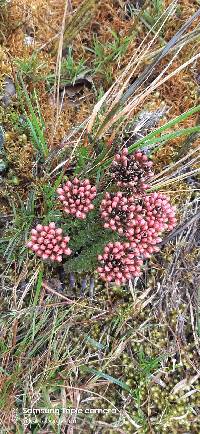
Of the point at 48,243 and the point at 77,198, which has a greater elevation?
the point at 77,198

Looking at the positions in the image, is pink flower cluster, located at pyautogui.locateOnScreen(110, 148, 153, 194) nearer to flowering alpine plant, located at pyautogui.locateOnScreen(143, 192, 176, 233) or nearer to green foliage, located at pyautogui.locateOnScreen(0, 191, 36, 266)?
flowering alpine plant, located at pyautogui.locateOnScreen(143, 192, 176, 233)

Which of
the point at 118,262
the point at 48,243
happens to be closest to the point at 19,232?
the point at 48,243

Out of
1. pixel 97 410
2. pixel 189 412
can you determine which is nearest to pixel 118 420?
pixel 97 410

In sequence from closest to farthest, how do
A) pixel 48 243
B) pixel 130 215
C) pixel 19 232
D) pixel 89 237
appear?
pixel 130 215 < pixel 48 243 < pixel 89 237 < pixel 19 232

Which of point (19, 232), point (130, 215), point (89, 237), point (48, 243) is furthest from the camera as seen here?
point (19, 232)

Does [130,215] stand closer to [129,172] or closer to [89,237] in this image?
[129,172]

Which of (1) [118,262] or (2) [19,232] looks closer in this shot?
(1) [118,262]
